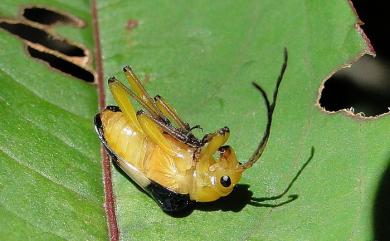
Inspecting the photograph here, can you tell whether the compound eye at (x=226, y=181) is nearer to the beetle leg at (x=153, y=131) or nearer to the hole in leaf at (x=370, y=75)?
the beetle leg at (x=153, y=131)

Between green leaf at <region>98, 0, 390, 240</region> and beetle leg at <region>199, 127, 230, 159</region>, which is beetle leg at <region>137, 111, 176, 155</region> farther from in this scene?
green leaf at <region>98, 0, 390, 240</region>

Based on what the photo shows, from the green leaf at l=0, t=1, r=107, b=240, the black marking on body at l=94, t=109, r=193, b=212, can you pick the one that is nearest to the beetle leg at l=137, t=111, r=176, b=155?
the black marking on body at l=94, t=109, r=193, b=212

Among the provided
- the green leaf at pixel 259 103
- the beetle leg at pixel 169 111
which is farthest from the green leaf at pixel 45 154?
the beetle leg at pixel 169 111

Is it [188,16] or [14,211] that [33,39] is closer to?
[188,16]

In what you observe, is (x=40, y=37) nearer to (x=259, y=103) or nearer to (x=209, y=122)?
(x=209, y=122)

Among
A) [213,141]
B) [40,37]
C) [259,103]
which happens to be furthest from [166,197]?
[40,37]
